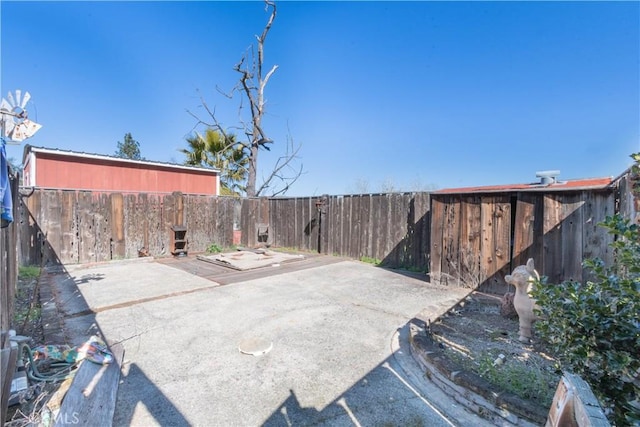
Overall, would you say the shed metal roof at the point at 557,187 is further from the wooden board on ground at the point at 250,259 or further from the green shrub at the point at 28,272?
the green shrub at the point at 28,272

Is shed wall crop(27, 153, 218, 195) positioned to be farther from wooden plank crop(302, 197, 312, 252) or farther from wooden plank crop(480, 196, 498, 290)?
wooden plank crop(480, 196, 498, 290)

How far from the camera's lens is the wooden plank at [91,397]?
5.27 ft

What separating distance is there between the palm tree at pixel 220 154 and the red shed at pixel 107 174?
6.57ft

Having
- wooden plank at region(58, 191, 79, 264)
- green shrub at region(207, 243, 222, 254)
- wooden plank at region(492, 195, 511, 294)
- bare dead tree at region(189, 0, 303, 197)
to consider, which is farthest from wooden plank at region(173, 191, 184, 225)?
wooden plank at region(492, 195, 511, 294)

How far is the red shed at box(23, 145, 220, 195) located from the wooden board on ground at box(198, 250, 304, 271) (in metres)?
3.61

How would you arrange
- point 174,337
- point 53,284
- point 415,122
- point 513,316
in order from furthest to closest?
point 415,122 < point 53,284 < point 513,316 < point 174,337

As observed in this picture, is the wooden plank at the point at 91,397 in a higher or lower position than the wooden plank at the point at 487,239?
lower

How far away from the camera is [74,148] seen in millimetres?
8375

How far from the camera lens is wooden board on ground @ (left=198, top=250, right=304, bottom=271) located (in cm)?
610

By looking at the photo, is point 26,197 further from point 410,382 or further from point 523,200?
point 523,200

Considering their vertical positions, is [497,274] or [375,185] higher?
[375,185]

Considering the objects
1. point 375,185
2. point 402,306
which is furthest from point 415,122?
point 402,306

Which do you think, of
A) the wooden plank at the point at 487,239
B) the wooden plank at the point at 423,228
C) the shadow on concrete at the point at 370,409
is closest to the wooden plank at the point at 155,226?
the wooden plank at the point at 423,228

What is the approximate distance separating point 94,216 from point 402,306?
6878mm
